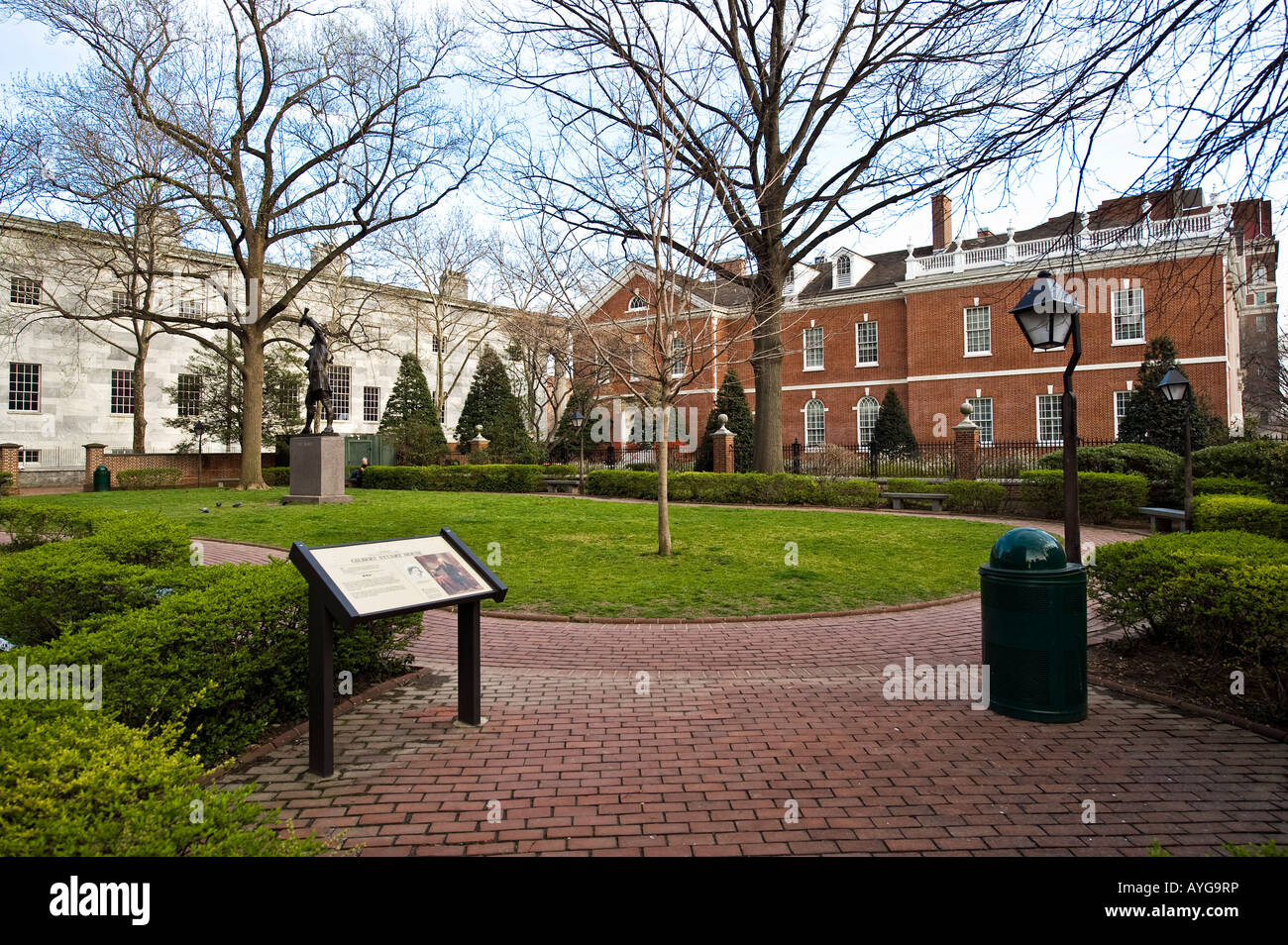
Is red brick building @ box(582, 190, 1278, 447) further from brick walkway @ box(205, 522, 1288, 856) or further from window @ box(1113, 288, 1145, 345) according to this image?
brick walkway @ box(205, 522, 1288, 856)

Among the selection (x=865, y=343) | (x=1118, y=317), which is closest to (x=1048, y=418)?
(x=1118, y=317)

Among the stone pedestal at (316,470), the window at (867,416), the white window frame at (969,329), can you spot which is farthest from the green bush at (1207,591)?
the window at (867,416)

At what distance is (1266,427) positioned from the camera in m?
32.6

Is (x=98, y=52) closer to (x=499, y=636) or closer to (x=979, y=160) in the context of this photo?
(x=499, y=636)

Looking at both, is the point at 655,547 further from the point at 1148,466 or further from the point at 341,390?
the point at 341,390

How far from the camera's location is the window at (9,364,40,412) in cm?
3453

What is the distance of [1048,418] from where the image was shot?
33906 millimetres

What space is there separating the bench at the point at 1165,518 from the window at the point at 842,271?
27260 mm

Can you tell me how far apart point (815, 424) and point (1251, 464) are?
24061 millimetres

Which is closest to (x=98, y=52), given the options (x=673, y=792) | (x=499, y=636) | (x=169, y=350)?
(x=169, y=350)

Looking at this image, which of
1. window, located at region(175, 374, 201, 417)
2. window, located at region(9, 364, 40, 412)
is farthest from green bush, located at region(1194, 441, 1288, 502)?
window, located at region(9, 364, 40, 412)

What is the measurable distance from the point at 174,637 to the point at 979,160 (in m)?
6.85
